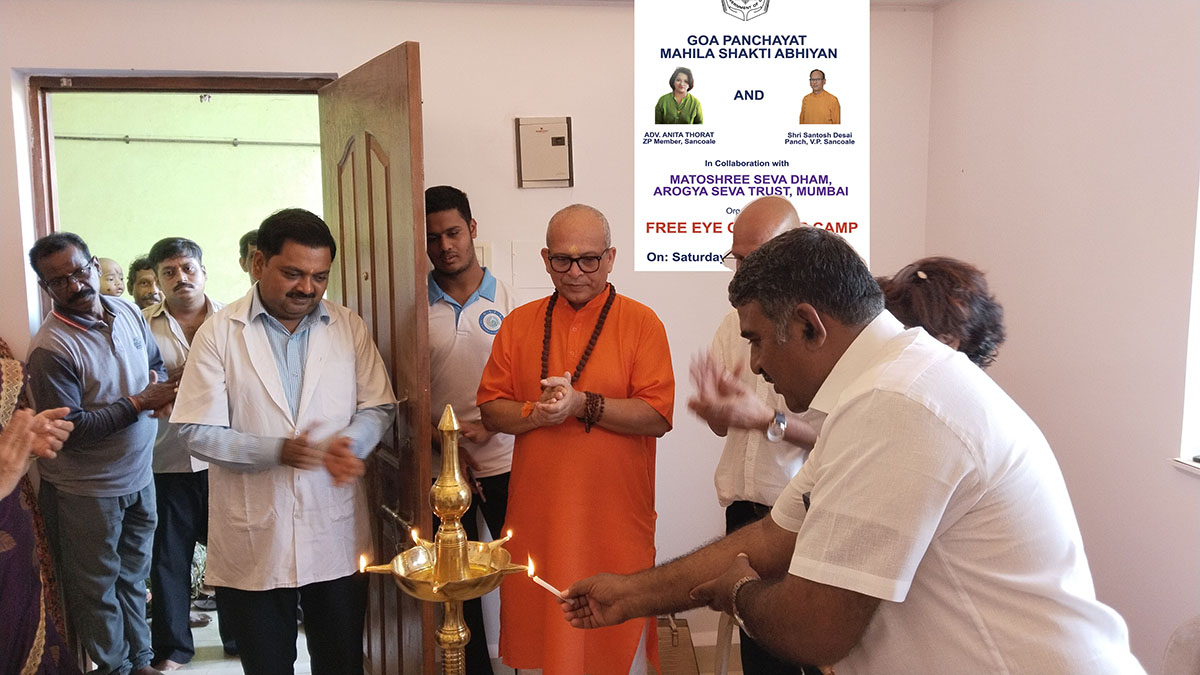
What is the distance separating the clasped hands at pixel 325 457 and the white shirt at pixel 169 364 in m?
1.60

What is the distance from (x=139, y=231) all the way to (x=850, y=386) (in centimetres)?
589

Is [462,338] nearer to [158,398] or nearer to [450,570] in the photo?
[158,398]

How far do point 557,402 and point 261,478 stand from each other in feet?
2.71

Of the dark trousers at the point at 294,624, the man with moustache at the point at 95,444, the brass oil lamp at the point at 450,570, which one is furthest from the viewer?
the man with moustache at the point at 95,444

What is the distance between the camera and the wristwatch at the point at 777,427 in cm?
237

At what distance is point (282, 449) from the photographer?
7.72ft

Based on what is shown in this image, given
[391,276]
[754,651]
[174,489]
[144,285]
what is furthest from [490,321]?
[144,285]

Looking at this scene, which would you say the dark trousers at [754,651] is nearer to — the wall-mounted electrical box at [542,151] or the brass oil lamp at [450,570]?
the brass oil lamp at [450,570]

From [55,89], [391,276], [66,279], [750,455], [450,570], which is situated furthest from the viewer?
[55,89]

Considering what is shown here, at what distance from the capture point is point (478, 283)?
10.1 feet

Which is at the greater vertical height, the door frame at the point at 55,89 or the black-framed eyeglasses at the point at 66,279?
the door frame at the point at 55,89

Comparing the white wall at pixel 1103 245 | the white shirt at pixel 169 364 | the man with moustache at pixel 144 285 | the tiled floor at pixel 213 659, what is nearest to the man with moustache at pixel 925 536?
the white wall at pixel 1103 245

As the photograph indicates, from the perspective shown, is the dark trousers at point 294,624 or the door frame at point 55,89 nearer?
the dark trousers at point 294,624

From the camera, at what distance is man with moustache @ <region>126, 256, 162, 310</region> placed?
165 inches
